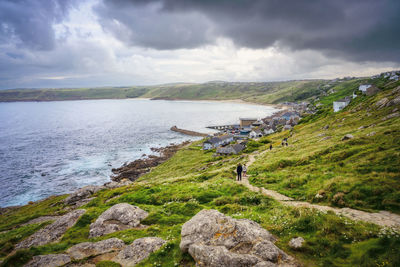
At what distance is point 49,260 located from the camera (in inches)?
468

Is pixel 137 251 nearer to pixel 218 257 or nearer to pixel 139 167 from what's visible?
pixel 218 257

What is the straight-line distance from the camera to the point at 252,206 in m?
18.5

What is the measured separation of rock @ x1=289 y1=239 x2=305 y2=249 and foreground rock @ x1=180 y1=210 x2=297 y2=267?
0.92 m

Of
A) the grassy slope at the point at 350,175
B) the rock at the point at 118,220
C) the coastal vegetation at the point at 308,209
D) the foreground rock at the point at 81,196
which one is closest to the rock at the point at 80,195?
the foreground rock at the point at 81,196

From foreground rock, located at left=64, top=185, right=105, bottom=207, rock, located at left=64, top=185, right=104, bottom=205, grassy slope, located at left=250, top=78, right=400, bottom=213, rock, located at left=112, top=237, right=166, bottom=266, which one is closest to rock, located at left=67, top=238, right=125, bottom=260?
rock, located at left=112, top=237, right=166, bottom=266

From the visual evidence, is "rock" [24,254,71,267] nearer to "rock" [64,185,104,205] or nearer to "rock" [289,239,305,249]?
"rock" [289,239,305,249]

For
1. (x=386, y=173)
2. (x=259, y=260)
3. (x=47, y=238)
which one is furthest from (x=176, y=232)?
(x=386, y=173)

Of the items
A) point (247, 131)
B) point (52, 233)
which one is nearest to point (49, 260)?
point (52, 233)

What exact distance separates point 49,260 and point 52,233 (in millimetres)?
7701

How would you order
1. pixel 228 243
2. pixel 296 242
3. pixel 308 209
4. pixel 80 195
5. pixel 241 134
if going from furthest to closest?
pixel 241 134 < pixel 80 195 < pixel 308 209 < pixel 296 242 < pixel 228 243

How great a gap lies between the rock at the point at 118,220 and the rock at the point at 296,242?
39.6 ft

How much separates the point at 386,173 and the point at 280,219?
11.6 m

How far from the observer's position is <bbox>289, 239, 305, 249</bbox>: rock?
33.8 ft

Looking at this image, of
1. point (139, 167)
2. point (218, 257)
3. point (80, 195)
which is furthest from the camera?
point (139, 167)
